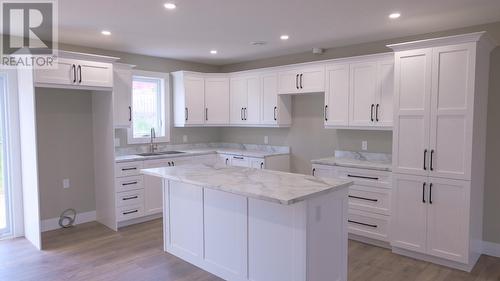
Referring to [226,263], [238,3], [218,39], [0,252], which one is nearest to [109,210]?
[0,252]

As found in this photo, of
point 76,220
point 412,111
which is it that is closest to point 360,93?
point 412,111

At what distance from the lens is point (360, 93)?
421 cm

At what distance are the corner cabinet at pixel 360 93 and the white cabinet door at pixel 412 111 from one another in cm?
39

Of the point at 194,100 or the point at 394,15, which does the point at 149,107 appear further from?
the point at 394,15

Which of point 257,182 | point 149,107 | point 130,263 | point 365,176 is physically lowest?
point 130,263

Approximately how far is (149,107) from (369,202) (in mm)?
3657

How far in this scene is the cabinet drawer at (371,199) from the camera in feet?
12.4

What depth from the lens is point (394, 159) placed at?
3.63m

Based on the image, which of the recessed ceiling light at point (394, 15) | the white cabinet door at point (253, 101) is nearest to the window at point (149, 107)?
the white cabinet door at point (253, 101)

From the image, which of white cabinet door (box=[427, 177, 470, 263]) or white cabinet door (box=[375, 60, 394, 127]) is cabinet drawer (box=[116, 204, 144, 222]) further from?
white cabinet door (box=[427, 177, 470, 263])

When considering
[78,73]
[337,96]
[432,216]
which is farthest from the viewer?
[337,96]

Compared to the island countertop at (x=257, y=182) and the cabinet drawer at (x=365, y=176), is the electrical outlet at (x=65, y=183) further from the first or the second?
the cabinet drawer at (x=365, y=176)

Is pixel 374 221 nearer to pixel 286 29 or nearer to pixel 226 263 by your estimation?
pixel 226 263

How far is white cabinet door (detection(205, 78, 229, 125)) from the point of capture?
5754 millimetres
